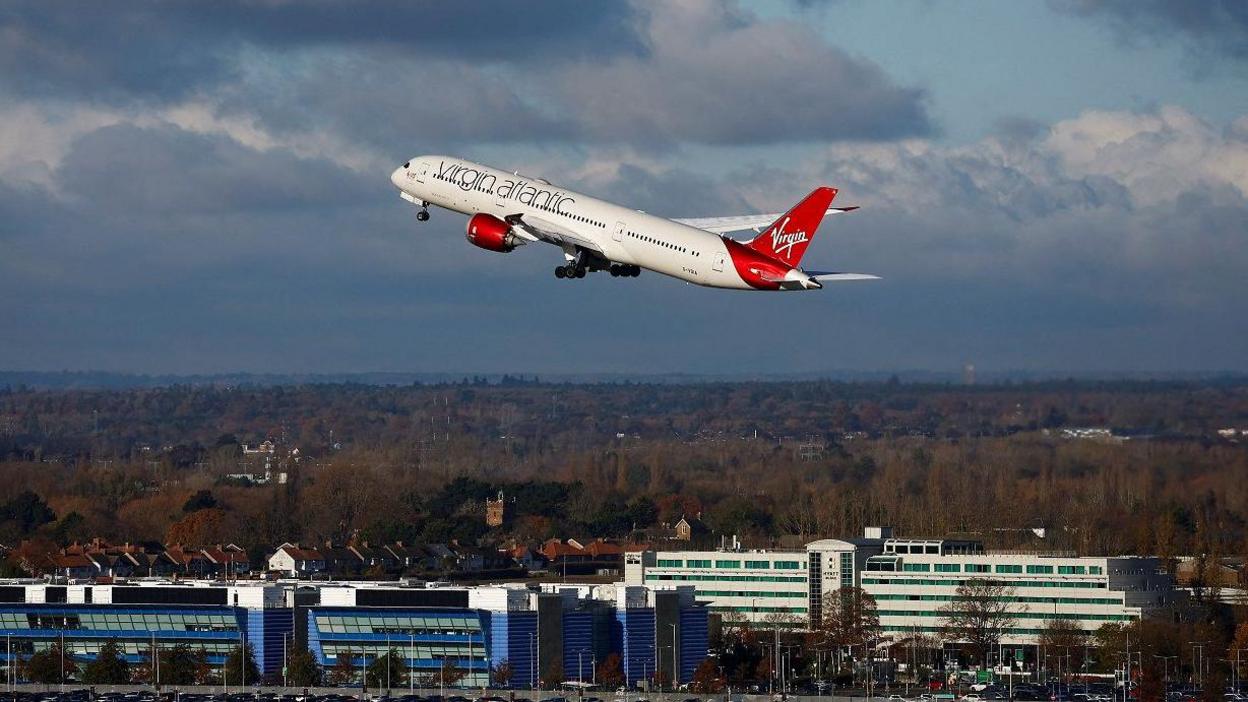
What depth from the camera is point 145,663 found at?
134 m

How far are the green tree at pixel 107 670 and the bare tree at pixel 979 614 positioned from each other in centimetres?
5106

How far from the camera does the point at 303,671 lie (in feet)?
419

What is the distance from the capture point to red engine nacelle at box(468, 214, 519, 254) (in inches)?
3797

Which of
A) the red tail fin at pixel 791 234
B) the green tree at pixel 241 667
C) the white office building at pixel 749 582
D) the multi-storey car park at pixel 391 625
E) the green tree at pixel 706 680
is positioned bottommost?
the green tree at pixel 706 680

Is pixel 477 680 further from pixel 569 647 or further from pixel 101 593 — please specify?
pixel 101 593

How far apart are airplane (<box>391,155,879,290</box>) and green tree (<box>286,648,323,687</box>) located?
33814mm

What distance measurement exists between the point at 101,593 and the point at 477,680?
24.4 meters

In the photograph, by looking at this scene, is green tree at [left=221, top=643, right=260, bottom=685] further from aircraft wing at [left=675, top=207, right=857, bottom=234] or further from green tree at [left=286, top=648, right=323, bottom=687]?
aircraft wing at [left=675, top=207, right=857, bottom=234]

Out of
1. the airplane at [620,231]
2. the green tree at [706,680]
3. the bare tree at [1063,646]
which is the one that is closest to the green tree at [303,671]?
the green tree at [706,680]

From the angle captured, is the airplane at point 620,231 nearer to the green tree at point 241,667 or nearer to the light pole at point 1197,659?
the green tree at point 241,667

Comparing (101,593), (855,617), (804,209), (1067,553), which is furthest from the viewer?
(1067,553)

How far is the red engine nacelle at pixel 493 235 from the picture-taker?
96.4 metres

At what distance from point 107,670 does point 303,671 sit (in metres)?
11.6

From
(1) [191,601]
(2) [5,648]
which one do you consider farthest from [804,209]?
(2) [5,648]
